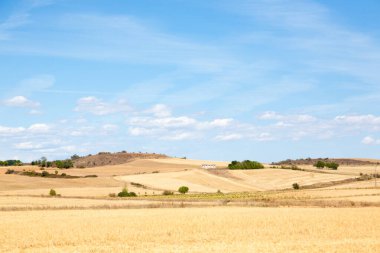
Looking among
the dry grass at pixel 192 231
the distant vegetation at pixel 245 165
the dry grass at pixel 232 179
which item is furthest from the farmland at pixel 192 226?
the distant vegetation at pixel 245 165

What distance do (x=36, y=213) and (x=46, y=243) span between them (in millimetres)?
21239

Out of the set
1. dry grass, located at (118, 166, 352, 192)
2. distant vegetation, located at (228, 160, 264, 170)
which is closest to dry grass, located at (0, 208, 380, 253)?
dry grass, located at (118, 166, 352, 192)

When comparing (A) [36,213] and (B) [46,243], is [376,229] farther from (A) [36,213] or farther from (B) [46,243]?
(A) [36,213]

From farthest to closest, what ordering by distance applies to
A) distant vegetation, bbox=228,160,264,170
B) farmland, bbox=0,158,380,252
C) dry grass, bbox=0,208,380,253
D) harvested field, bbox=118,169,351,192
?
distant vegetation, bbox=228,160,264,170 → harvested field, bbox=118,169,351,192 → farmland, bbox=0,158,380,252 → dry grass, bbox=0,208,380,253

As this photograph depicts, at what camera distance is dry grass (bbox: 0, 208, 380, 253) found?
35156 millimetres

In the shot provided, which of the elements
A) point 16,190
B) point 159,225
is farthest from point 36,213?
point 16,190

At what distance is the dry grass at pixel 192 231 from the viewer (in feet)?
115

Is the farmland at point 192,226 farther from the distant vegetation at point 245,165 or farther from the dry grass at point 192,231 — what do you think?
the distant vegetation at point 245,165

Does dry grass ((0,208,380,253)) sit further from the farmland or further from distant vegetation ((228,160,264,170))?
distant vegetation ((228,160,264,170))

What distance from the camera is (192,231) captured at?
1681 inches

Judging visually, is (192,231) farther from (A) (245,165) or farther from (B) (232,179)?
(A) (245,165)

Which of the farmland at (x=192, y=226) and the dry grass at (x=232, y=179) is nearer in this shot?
the farmland at (x=192, y=226)

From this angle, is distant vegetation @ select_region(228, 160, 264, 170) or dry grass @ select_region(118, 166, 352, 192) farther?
distant vegetation @ select_region(228, 160, 264, 170)

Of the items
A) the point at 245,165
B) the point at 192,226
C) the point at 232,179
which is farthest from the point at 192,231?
the point at 245,165
